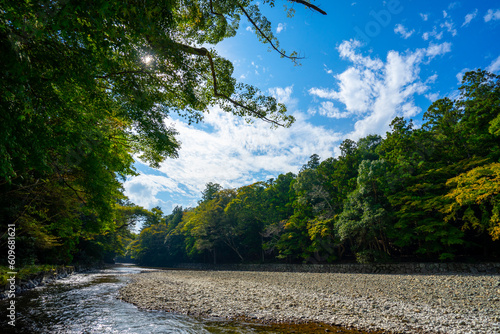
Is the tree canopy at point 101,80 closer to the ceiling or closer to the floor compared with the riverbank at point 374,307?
closer to the ceiling

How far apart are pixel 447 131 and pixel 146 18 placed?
21532mm

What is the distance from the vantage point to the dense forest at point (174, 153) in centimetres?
309

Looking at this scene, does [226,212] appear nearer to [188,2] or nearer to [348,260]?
[348,260]

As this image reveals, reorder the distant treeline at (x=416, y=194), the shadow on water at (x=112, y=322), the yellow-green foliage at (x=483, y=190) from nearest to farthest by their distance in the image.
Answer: the shadow on water at (x=112, y=322), the yellow-green foliage at (x=483, y=190), the distant treeline at (x=416, y=194)

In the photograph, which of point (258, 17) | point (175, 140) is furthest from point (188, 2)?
point (175, 140)

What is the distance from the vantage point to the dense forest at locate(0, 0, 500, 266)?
10.1 feet
